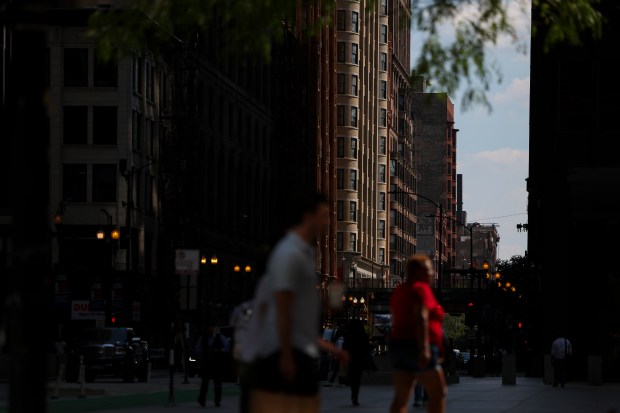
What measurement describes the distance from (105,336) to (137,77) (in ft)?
111

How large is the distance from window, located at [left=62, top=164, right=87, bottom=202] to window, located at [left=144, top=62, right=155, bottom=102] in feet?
21.3

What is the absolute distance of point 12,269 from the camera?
30.5ft

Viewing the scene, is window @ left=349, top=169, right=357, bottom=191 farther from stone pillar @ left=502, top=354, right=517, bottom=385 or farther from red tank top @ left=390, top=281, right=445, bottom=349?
red tank top @ left=390, top=281, right=445, bottom=349

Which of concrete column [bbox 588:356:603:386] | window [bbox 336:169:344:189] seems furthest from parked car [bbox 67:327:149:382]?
window [bbox 336:169:344:189]

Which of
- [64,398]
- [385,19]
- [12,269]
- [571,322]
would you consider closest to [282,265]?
[12,269]

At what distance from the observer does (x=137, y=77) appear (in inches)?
3297

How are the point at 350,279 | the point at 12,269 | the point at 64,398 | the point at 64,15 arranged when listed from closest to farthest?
1. the point at 12,269
2. the point at 64,398
3. the point at 64,15
4. the point at 350,279

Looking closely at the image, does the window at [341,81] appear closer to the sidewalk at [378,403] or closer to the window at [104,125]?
the window at [104,125]

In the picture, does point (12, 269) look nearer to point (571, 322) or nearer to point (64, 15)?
point (571, 322)

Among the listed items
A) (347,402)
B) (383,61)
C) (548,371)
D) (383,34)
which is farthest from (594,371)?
(383,34)

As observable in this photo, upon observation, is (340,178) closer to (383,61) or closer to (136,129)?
(383,61)

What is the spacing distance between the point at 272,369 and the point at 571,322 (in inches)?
1885

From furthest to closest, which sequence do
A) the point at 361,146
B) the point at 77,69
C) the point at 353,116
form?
1. the point at 361,146
2. the point at 353,116
3. the point at 77,69

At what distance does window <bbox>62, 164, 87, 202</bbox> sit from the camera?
8175 cm
